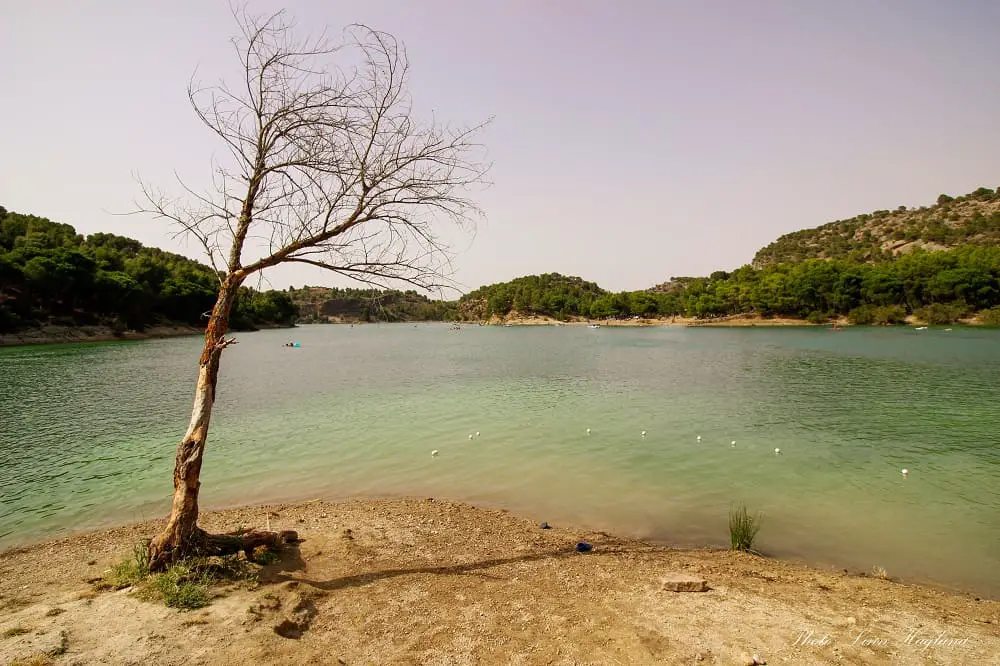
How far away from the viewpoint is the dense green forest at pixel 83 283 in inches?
2697

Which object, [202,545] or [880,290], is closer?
[202,545]

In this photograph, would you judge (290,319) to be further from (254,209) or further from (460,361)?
(254,209)

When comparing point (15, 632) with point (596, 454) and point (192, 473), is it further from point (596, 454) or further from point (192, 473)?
point (596, 454)

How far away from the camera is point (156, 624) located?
509cm

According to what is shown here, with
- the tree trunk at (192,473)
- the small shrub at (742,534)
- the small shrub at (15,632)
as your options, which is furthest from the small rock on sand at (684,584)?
the small shrub at (15,632)

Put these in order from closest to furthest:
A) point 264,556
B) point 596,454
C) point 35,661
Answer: point 35,661 < point 264,556 < point 596,454

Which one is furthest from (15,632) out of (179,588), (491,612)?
(491,612)

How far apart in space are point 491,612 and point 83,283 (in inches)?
3885

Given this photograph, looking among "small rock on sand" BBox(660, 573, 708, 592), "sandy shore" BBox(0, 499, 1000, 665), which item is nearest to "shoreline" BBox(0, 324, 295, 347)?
"sandy shore" BBox(0, 499, 1000, 665)

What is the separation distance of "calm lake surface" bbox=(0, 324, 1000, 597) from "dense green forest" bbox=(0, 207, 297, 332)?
31080 millimetres

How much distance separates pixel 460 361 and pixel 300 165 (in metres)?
46.1

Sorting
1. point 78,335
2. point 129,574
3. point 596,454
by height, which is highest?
point 78,335

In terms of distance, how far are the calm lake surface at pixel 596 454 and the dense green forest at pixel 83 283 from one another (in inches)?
1224

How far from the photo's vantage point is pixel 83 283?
76.4 meters
